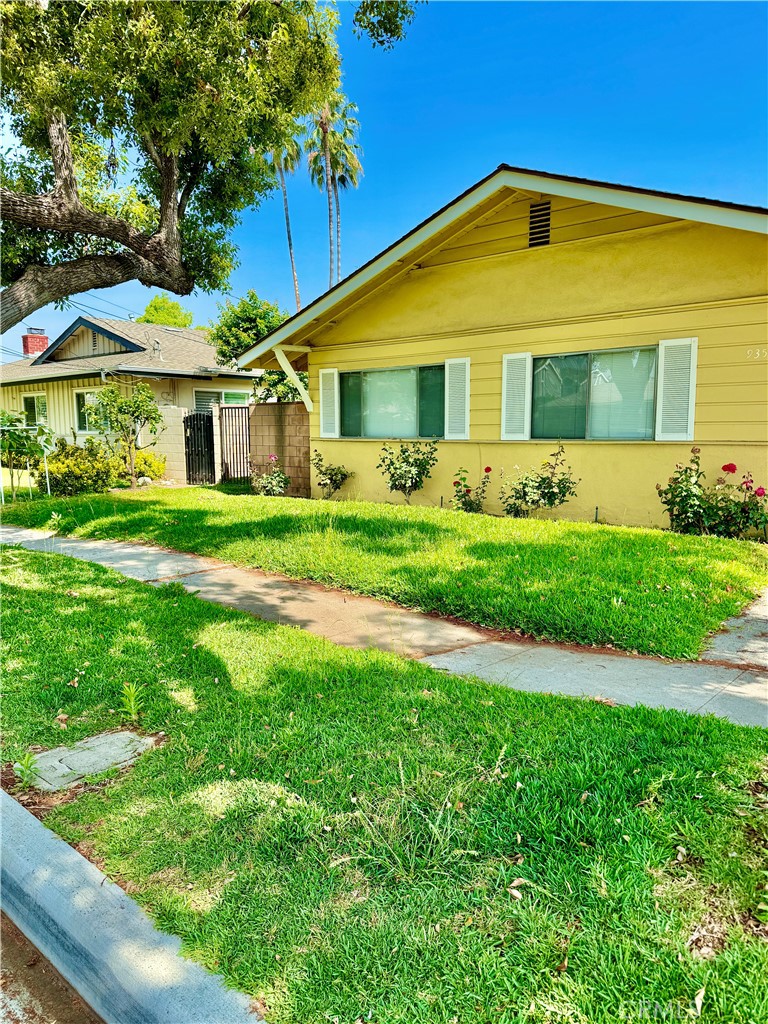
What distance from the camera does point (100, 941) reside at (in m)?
2.11

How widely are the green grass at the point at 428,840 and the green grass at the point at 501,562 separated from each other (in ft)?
4.61

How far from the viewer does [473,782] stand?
2.76 metres

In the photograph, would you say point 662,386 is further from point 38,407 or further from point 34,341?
point 34,341

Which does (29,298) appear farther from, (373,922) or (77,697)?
(373,922)

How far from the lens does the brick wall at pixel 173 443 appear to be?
16.2m

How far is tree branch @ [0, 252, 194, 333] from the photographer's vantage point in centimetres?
793

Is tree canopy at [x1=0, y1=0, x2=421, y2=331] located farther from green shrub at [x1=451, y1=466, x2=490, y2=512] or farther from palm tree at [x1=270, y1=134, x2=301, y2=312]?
palm tree at [x1=270, y1=134, x2=301, y2=312]

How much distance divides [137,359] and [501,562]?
16.1 m

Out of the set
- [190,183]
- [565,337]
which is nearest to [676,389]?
[565,337]

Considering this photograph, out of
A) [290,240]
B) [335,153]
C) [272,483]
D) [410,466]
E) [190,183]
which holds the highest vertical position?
[335,153]

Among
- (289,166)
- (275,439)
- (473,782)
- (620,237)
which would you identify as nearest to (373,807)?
(473,782)

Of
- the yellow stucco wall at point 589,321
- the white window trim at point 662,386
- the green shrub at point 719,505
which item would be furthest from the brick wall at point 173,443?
the green shrub at point 719,505

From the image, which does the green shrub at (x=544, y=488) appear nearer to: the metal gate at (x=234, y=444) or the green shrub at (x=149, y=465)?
the metal gate at (x=234, y=444)

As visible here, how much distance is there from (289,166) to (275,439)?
68.7 feet
